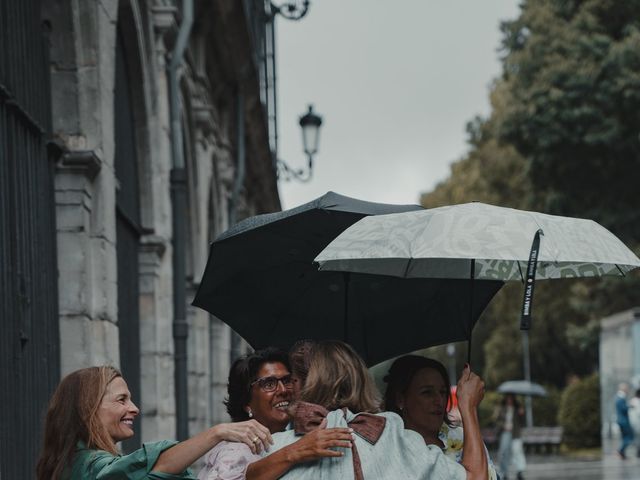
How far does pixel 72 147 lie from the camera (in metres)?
9.87

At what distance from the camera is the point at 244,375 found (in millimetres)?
5531

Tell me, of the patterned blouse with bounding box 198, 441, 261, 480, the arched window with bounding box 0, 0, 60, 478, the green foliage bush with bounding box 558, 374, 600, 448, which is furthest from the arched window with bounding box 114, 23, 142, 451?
the green foliage bush with bounding box 558, 374, 600, 448

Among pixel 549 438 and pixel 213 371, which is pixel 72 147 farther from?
pixel 549 438

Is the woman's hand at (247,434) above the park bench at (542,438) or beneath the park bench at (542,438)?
above

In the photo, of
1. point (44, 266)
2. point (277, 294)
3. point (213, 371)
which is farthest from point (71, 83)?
point (213, 371)

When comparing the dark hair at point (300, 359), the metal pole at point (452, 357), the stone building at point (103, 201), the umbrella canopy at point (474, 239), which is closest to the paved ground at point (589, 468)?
the stone building at point (103, 201)

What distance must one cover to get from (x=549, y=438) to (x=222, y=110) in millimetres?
19769

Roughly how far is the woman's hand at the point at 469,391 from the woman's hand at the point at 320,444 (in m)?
0.77

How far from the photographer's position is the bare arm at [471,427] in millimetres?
4969

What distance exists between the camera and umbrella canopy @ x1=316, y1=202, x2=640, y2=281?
17.4 feet

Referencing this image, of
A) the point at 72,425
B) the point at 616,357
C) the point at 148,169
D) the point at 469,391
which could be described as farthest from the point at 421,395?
the point at 616,357

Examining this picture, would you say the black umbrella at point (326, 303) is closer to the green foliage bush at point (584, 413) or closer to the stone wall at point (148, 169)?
the stone wall at point (148, 169)

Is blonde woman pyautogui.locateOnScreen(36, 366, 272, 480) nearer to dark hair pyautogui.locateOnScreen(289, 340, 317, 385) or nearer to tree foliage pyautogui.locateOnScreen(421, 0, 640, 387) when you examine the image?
dark hair pyautogui.locateOnScreen(289, 340, 317, 385)

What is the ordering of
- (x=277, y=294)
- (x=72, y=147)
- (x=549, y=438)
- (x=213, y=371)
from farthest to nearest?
1. (x=549, y=438)
2. (x=213, y=371)
3. (x=72, y=147)
4. (x=277, y=294)
